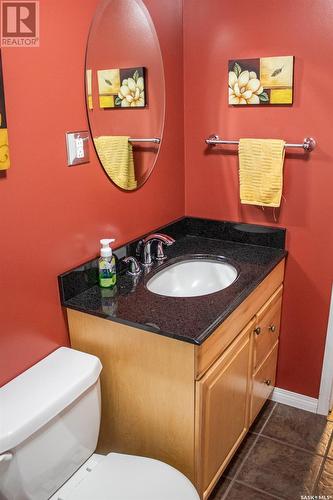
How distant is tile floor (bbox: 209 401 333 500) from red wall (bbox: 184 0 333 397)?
165 mm

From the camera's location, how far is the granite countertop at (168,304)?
1414 millimetres

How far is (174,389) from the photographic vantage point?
1.46m

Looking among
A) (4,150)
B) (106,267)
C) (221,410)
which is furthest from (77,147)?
(221,410)

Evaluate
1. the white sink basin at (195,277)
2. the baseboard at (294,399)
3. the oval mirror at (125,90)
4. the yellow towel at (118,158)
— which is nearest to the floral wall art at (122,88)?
the oval mirror at (125,90)

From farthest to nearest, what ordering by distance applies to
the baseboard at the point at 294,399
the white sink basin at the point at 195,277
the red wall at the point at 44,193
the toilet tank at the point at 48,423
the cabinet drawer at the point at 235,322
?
1. the baseboard at the point at 294,399
2. the white sink basin at the point at 195,277
3. the cabinet drawer at the point at 235,322
4. the red wall at the point at 44,193
5. the toilet tank at the point at 48,423

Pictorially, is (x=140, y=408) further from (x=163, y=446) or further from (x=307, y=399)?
(x=307, y=399)

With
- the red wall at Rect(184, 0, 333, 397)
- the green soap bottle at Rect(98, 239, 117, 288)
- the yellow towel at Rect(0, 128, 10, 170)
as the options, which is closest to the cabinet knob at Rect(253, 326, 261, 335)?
the red wall at Rect(184, 0, 333, 397)

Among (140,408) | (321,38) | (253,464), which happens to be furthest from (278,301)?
(321,38)

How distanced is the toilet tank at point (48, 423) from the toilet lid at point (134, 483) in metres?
0.08

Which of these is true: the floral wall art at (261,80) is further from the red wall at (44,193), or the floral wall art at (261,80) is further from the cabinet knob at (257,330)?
the cabinet knob at (257,330)

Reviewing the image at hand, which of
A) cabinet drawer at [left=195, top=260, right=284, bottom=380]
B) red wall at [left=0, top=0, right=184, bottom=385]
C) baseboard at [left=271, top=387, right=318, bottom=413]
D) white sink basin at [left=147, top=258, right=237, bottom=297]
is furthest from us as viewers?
baseboard at [left=271, top=387, right=318, bottom=413]

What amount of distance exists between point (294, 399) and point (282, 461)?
0.39 m

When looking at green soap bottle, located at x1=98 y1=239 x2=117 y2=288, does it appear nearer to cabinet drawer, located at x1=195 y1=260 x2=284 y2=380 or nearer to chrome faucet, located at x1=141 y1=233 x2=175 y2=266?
chrome faucet, located at x1=141 y1=233 x2=175 y2=266

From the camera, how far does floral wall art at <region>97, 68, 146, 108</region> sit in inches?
63.7
